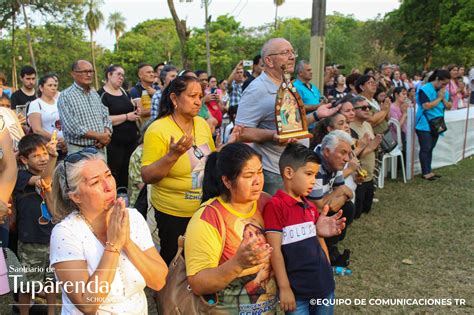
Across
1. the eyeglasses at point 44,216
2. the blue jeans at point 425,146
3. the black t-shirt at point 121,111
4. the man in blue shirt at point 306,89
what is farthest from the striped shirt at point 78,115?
the blue jeans at point 425,146

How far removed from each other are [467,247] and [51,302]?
430 centimetres

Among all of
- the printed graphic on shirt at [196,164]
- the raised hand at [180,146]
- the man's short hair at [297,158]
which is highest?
the raised hand at [180,146]

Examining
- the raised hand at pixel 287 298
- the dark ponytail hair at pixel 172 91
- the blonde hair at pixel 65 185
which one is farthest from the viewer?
the dark ponytail hair at pixel 172 91

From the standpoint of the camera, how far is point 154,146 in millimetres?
3055

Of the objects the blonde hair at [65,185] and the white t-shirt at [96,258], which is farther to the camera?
the blonde hair at [65,185]

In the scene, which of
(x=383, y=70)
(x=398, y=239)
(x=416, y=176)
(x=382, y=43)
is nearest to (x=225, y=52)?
(x=382, y=43)

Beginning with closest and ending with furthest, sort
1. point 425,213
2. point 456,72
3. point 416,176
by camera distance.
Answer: point 425,213 < point 416,176 < point 456,72

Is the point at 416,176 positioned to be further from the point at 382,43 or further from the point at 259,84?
the point at 382,43

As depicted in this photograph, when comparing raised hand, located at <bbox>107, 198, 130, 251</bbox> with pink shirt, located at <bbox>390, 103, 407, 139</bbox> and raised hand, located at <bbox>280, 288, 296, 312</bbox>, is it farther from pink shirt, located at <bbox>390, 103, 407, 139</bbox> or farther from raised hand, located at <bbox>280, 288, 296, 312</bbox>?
pink shirt, located at <bbox>390, 103, 407, 139</bbox>

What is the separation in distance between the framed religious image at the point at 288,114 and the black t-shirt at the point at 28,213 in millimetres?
1990

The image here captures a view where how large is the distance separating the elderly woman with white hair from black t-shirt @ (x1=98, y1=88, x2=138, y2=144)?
147 inches

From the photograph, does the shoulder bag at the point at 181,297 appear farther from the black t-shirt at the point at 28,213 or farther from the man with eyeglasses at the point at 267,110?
the black t-shirt at the point at 28,213

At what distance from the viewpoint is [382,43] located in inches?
1596

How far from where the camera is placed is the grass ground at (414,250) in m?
3.99
